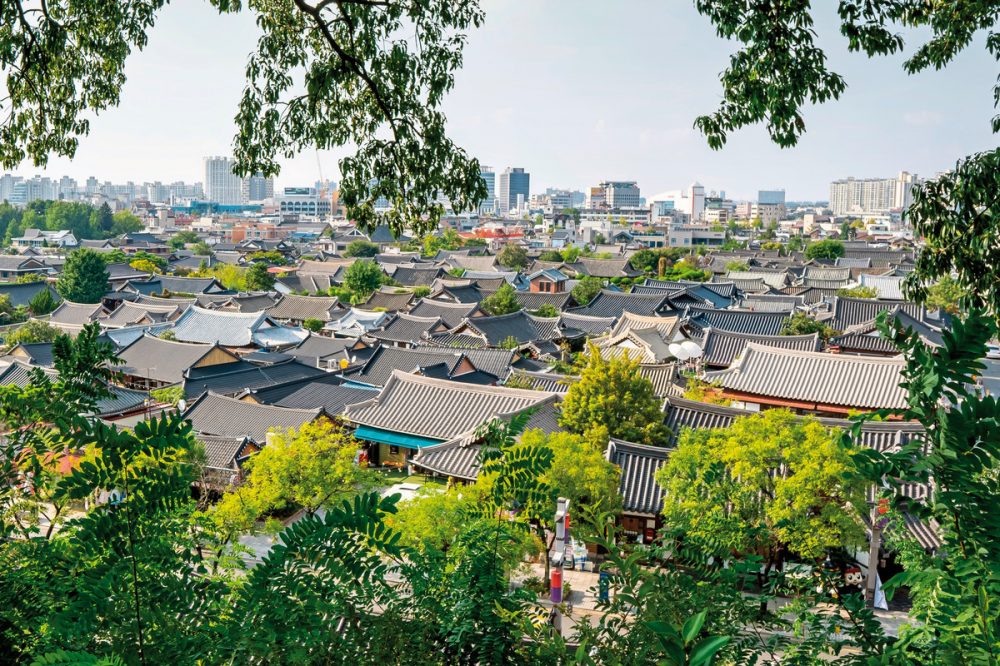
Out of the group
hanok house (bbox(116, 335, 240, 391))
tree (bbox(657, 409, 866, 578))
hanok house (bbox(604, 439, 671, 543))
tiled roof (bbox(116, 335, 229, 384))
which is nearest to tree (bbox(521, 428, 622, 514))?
hanok house (bbox(604, 439, 671, 543))

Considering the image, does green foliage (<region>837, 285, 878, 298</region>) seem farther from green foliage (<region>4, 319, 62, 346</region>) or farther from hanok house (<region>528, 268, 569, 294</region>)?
green foliage (<region>4, 319, 62, 346</region>)

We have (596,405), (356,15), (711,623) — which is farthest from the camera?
(596,405)

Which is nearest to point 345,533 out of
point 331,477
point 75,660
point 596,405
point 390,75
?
point 75,660

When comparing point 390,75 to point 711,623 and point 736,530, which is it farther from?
point 711,623

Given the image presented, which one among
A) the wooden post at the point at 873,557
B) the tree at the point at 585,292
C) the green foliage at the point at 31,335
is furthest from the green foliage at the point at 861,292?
the green foliage at the point at 31,335

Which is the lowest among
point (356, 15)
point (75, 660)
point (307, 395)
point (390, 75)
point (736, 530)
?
point (307, 395)
